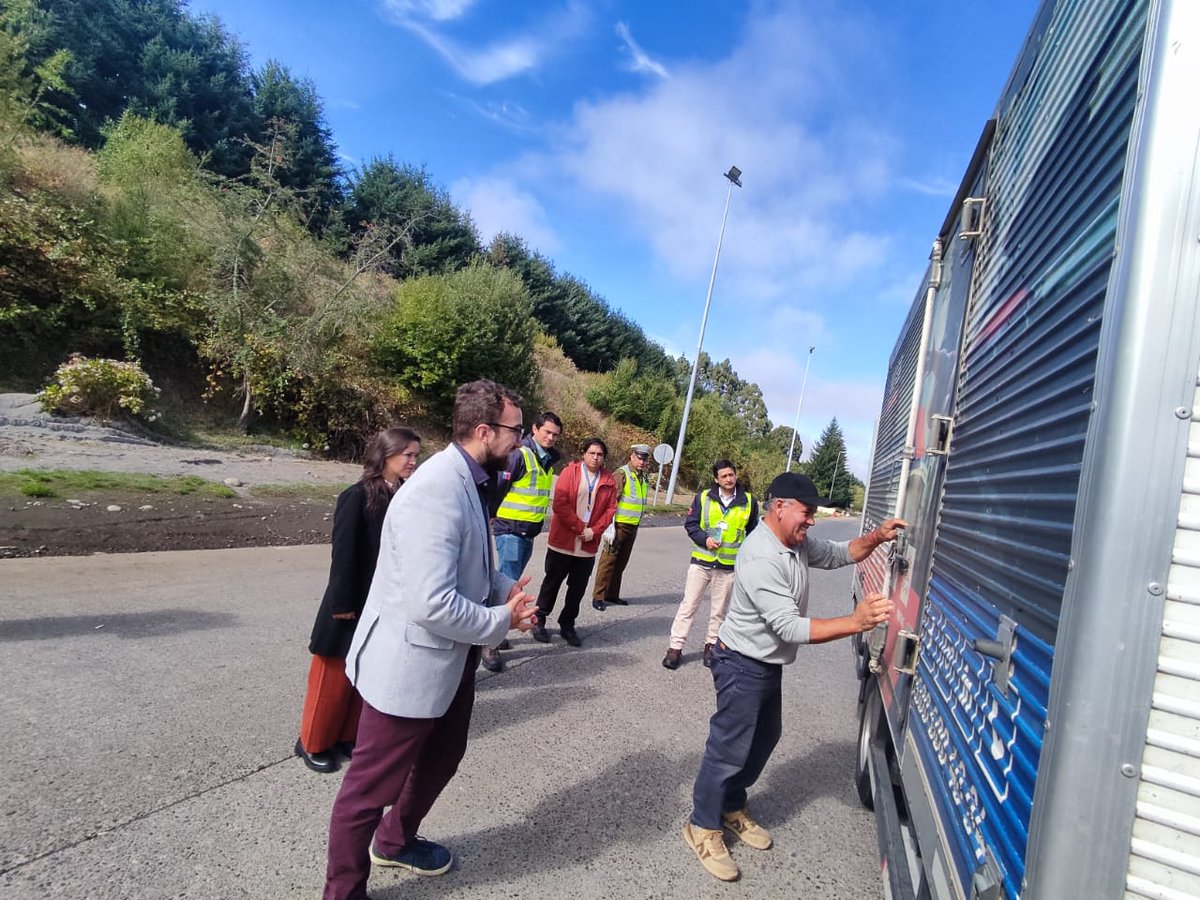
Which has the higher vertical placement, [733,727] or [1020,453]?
[1020,453]

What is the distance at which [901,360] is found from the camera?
5098 mm

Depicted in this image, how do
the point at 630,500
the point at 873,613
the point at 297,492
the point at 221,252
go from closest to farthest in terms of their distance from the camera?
1. the point at 873,613
2. the point at 630,500
3. the point at 297,492
4. the point at 221,252

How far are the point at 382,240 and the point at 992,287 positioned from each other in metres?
20.9

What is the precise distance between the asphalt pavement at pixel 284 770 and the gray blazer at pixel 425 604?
970 mm

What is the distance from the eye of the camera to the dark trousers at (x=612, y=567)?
7355mm

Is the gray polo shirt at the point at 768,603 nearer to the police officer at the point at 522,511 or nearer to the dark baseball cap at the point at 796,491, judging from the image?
the dark baseball cap at the point at 796,491

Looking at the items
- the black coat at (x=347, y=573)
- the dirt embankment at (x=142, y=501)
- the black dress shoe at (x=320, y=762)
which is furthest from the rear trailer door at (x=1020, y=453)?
the dirt embankment at (x=142, y=501)

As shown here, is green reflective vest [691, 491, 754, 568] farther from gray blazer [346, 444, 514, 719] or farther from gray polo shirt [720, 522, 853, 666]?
gray blazer [346, 444, 514, 719]

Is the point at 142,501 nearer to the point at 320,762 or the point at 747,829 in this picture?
the point at 320,762

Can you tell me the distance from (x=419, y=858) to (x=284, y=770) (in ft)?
3.42

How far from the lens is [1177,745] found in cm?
107

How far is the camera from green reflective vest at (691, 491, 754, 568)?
5691 mm

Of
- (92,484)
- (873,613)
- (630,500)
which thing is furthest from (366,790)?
(92,484)

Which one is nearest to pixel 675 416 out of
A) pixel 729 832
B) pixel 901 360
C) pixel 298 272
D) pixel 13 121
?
pixel 298 272
